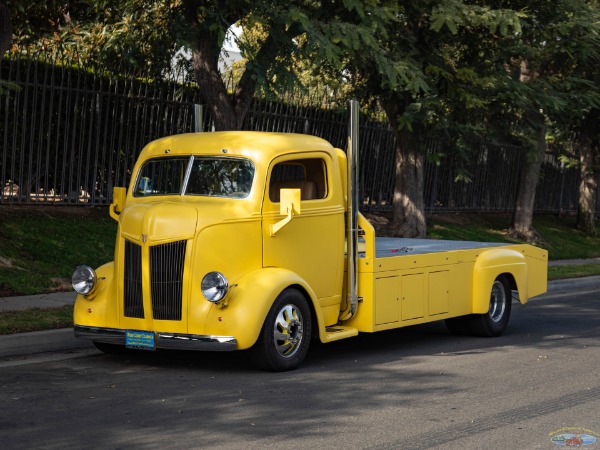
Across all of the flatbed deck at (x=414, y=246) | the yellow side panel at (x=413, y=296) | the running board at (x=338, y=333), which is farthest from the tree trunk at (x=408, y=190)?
the running board at (x=338, y=333)

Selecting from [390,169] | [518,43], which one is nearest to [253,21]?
[518,43]

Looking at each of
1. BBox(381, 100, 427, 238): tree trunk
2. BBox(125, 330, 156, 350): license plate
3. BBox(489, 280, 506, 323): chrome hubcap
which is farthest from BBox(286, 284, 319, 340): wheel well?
BBox(381, 100, 427, 238): tree trunk

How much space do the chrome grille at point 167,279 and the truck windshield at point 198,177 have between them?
93 cm

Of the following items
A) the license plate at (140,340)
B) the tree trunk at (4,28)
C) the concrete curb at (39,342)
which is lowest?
the concrete curb at (39,342)

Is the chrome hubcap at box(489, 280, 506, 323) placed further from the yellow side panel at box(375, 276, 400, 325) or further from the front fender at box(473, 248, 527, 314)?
the yellow side panel at box(375, 276, 400, 325)

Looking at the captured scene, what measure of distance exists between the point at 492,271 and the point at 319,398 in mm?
4643

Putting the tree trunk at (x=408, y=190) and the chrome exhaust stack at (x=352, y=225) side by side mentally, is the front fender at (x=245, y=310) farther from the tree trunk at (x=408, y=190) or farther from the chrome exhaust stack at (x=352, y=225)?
the tree trunk at (x=408, y=190)

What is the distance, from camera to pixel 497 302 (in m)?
13.3

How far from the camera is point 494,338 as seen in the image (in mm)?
13062

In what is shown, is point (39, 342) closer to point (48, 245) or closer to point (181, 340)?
point (181, 340)

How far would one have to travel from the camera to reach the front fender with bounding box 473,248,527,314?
12.6 m

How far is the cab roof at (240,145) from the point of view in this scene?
10.6 metres

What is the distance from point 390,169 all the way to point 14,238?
12.6 m

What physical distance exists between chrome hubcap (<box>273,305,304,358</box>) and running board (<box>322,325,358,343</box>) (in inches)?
16.1
